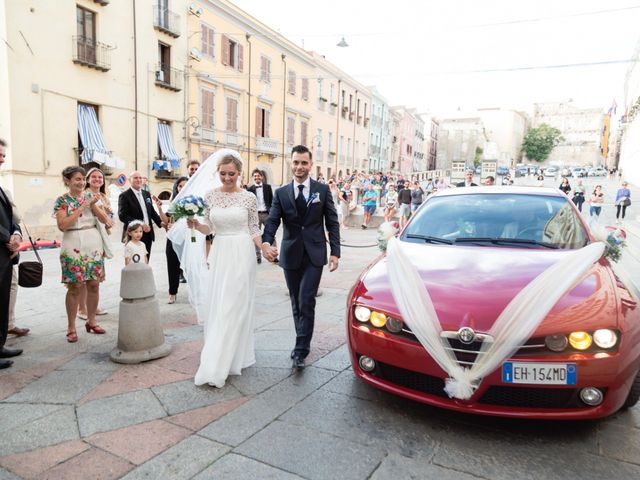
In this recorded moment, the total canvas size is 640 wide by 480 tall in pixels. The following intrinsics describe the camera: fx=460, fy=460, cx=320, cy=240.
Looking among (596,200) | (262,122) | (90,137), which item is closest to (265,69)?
(262,122)

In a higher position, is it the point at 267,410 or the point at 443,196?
the point at 443,196

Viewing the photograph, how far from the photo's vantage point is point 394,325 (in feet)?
9.63

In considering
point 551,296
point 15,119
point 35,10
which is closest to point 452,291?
point 551,296

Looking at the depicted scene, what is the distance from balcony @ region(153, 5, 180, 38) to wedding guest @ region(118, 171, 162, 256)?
16747mm

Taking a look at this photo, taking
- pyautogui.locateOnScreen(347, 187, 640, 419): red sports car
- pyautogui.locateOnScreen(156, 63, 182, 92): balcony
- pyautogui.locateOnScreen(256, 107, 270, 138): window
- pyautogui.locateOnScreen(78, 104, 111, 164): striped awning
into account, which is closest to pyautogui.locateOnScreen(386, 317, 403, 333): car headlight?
pyautogui.locateOnScreen(347, 187, 640, 419): red sports car

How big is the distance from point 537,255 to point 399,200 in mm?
14713

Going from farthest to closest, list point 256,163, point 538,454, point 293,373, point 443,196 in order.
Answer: point 256,163 → point 443,196 → point 293,373 → point 538,454

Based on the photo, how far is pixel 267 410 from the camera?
3166 mm

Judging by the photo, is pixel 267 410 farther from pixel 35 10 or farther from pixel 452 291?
pixel 35 10

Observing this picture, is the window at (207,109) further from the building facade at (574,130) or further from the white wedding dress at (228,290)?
the building facade at (574,130)

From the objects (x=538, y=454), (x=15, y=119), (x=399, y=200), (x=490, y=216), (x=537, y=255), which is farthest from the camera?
(x=399, y=200)

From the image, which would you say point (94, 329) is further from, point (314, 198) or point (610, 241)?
point (610, 241)

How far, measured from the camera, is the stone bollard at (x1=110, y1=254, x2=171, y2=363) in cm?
411

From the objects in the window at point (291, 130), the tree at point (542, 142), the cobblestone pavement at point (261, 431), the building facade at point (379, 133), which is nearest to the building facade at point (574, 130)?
the tree at point (542, 142)
